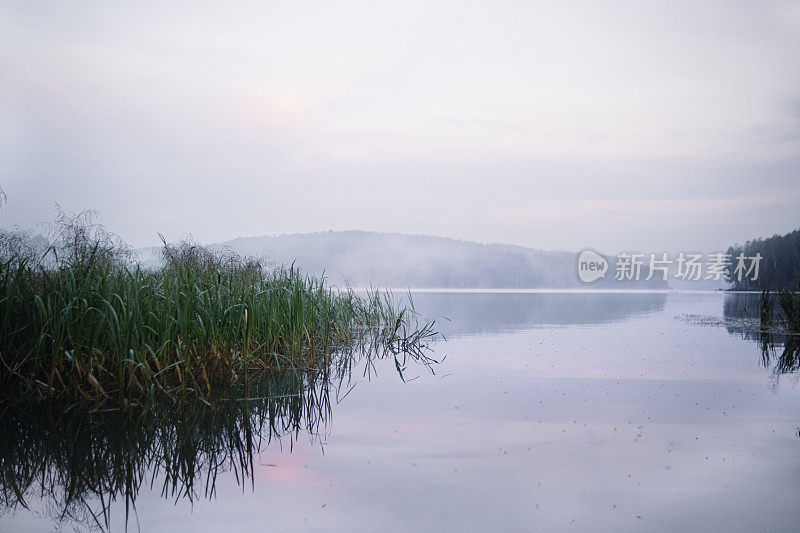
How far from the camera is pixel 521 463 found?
365 cm

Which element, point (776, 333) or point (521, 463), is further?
point (776, 333)

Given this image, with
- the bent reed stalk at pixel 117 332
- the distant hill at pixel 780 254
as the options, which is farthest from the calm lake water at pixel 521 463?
the distant hill at pixel 780 254

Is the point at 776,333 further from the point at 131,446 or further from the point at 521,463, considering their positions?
the point at 131,446

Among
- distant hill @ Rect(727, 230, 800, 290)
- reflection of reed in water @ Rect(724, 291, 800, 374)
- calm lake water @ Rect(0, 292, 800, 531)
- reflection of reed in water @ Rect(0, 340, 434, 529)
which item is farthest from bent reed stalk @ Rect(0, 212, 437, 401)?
distant hill @ Rect(727, 230, 800, 290)

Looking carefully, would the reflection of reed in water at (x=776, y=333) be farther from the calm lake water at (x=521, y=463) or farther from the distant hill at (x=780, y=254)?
the distant hill at (x=780, y=254)

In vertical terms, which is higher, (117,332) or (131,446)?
(117,332)

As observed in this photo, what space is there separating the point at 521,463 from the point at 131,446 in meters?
2.36

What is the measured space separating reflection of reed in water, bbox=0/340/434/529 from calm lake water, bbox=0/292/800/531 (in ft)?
0.24

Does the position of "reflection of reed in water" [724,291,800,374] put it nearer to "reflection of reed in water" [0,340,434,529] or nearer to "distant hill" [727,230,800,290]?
"reflection of reed in water" [0,340,434,529]

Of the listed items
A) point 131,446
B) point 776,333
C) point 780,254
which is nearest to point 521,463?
point 131,446

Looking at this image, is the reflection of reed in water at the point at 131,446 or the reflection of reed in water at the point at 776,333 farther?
the reflection of reed in water at the point at 776,333

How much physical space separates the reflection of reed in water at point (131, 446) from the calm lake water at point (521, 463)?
7 cm

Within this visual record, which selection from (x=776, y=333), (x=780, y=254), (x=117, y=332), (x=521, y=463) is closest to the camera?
(x=521, y=463)

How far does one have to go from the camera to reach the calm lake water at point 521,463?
288cm
